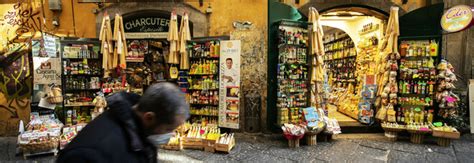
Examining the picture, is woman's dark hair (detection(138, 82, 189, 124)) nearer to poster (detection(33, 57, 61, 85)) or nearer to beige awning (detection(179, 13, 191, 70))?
beige awning (detection(179, 13, 191, 70))

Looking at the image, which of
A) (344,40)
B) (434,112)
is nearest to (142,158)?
(434,112)

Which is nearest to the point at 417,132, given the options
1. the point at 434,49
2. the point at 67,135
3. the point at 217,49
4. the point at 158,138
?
the point at 434,49

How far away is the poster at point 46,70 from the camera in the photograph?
5801 mm

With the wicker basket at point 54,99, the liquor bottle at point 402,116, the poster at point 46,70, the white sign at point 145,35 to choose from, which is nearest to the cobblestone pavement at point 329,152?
the liquor bottle at point 402,116

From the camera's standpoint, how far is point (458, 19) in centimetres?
537

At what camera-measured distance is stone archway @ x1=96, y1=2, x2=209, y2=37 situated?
619 cm

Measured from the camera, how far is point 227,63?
5.84 metres

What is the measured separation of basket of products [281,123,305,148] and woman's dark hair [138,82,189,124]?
4360 mm

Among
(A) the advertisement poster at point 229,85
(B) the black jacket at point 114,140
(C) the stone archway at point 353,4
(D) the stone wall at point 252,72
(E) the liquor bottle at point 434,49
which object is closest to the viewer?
(B) the black jacket at point 114,140

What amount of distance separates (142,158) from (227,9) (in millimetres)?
5374

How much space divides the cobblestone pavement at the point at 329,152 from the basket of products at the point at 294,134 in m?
0.15

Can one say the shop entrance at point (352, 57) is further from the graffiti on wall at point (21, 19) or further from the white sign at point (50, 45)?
the graffiti on wall at point (21, 19)

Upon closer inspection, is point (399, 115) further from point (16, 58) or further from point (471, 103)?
point (16, 58)

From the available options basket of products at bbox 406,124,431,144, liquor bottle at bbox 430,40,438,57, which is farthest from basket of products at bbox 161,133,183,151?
liquor bottle at bbox 430,40,438,57
